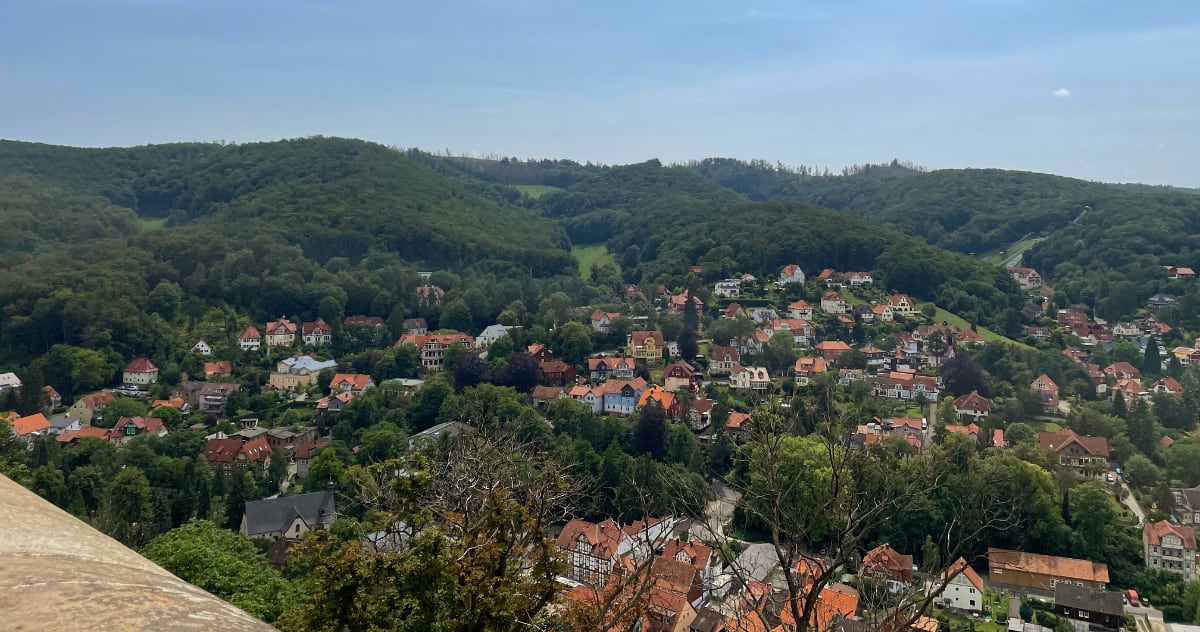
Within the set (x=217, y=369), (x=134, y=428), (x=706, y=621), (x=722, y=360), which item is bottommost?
(x=706, y=621)

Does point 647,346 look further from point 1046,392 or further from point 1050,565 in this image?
point 1050,565

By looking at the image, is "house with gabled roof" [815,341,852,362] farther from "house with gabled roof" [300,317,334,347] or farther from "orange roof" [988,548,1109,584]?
"house with gabled roof" [300,317,334,347]

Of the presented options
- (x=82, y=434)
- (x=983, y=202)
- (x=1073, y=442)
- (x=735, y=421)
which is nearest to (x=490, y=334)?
(x=735, y=421)

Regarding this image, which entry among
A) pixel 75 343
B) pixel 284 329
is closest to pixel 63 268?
pixel 75 343

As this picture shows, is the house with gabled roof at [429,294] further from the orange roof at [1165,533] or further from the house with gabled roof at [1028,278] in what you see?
the house with gabled roof at [1028,278]

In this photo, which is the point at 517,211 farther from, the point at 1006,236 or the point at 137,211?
the point at 1006,236

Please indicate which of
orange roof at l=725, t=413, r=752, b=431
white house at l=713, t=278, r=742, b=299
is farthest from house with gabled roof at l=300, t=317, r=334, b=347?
white house at l=713, t=278, r=742, b=299
